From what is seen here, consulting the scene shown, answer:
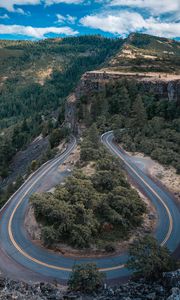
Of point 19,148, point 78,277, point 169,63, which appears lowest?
point 19,148

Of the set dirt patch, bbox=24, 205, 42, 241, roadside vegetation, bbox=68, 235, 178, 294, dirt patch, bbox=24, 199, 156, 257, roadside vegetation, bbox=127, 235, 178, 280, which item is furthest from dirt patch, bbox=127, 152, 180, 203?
dirt patch, bbox=24, 205, 42, 241

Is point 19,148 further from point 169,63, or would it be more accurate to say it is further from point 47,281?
point 47,281

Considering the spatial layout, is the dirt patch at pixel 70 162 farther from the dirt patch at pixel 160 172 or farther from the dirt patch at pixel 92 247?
the dirt patch at pixel 92 247

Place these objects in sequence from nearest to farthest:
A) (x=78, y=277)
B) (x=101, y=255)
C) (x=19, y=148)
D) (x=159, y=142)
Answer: (x=78, y=277), (x=101, y=255), (x=159, y=142), (x=19, y=148)

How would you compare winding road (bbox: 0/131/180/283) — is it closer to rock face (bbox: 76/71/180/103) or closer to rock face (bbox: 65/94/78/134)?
rock face (bbox: 65/94/78/134)

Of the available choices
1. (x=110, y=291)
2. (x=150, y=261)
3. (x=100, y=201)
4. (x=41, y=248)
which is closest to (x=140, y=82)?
(x=100, y=201)

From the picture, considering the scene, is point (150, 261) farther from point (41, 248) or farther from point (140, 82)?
point (140, 82)

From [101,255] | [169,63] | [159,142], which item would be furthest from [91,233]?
[169,63]
